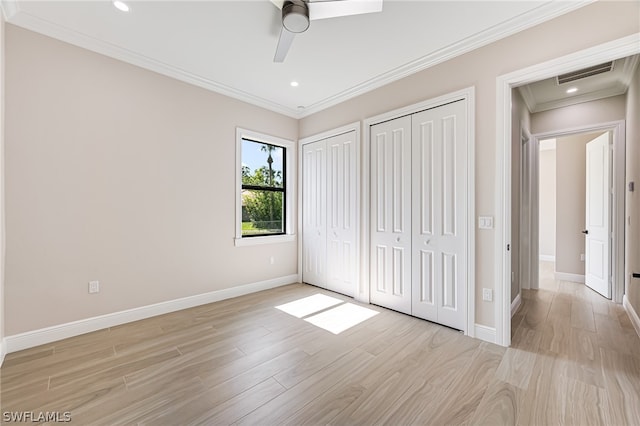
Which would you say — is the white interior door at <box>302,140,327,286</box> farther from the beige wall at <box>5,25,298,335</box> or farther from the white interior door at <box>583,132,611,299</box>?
the white interior door at <box>583,132,611,299</box>

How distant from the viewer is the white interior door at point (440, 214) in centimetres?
273

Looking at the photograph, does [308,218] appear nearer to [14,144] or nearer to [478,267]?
[478,267]

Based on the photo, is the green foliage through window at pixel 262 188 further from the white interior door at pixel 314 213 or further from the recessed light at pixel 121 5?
the recessed light at pixel 121 5

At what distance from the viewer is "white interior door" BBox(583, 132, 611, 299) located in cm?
369

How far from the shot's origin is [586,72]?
3.01 m

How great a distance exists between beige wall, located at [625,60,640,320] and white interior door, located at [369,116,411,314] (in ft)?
7.49

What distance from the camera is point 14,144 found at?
235 centimetres

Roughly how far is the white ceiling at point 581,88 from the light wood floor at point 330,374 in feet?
9.06

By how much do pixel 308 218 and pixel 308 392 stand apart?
9.67 ft

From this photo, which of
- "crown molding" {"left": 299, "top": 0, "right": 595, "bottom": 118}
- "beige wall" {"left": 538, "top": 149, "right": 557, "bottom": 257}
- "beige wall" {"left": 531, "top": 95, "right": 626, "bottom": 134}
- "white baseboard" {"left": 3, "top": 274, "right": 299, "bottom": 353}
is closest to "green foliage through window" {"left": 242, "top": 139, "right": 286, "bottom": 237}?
"white baseboard" {"left": 3, "top": 274, "right": 299, "bottom": 353}

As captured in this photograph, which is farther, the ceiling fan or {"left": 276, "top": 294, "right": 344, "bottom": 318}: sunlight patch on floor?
{"left": 276, "top": 294, "right": 344, "bottom": 318}: sunlight patch on floor

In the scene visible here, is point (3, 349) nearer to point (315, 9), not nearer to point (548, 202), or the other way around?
point (315, 9)

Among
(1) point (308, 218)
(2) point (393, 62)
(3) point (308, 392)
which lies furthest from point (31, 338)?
(2) point (393, 62)

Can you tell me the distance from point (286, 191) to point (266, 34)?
A: 8.08ft
